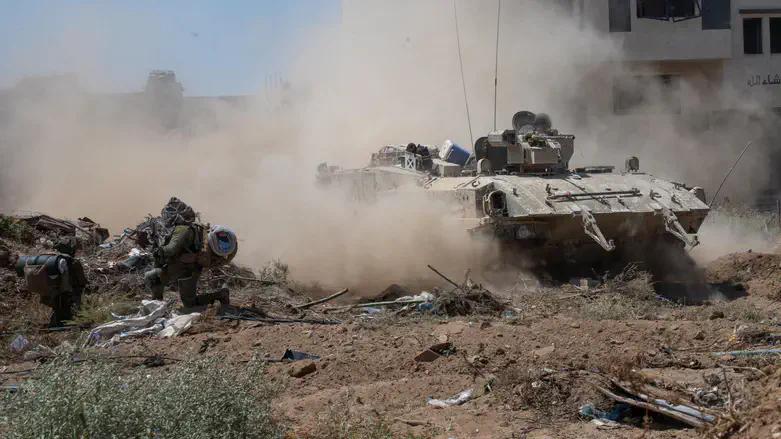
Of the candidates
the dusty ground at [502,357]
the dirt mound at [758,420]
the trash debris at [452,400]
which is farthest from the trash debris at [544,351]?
the dirt mound at [758,420]

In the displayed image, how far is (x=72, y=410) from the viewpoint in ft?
14.8

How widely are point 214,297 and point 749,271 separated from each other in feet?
25.1

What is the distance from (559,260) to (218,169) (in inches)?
481

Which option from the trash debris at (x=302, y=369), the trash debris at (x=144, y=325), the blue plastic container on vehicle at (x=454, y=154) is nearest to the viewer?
the trash debris at (x=302, y=369)

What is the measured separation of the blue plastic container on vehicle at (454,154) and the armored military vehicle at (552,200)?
1.01ft

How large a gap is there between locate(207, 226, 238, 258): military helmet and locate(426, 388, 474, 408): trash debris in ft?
13.4

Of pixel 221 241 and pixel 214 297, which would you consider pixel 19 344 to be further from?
pixel 221 241

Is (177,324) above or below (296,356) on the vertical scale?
above

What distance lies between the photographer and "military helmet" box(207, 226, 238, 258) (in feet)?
32.1

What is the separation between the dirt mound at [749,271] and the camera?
12.5 meters

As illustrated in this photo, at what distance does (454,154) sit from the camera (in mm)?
14930

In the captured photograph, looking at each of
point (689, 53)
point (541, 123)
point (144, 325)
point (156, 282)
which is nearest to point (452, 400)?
point (144, 325)

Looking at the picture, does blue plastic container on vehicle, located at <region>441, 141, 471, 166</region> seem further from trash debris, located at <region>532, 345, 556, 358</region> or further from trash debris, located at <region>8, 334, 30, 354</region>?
trash debris, located at <region>8, 334, 30, 354</region>

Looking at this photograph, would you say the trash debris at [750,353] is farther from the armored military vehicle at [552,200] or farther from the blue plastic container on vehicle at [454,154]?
the blue plastic container on vehicle at [454,154]
